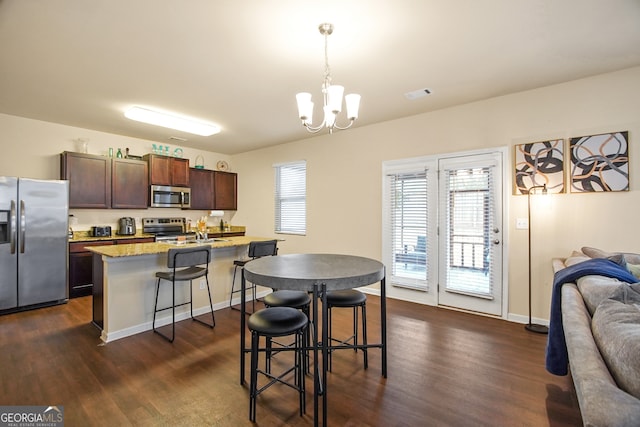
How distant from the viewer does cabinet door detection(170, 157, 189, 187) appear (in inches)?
221

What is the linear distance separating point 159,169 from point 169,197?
547 mm

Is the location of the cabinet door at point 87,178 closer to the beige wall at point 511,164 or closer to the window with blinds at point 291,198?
the window with blinds at point 291,198

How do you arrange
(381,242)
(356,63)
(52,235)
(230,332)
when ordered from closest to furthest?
(356,63), (230,332), (52,235), (381,242)

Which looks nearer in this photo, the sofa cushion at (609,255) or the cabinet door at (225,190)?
the sofa cushion at (609,255)

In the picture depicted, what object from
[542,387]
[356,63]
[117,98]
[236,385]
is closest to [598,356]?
[542,387]

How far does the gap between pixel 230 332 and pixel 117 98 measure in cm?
307

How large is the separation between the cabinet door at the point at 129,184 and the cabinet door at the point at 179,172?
0.45m

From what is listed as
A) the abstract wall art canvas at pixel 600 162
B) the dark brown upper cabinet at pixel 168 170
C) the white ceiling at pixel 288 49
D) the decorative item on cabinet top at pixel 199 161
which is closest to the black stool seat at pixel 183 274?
the white ceiling at pixel 288 49

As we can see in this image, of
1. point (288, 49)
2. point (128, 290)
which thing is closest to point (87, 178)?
point (128, 290)

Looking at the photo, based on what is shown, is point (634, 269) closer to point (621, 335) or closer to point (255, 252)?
point (621, 335)

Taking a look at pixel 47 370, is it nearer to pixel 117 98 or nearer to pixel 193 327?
pixel 193 327

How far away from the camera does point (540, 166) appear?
330 centimetres

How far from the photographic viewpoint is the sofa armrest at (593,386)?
0.72 meters

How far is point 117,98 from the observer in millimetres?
3559
